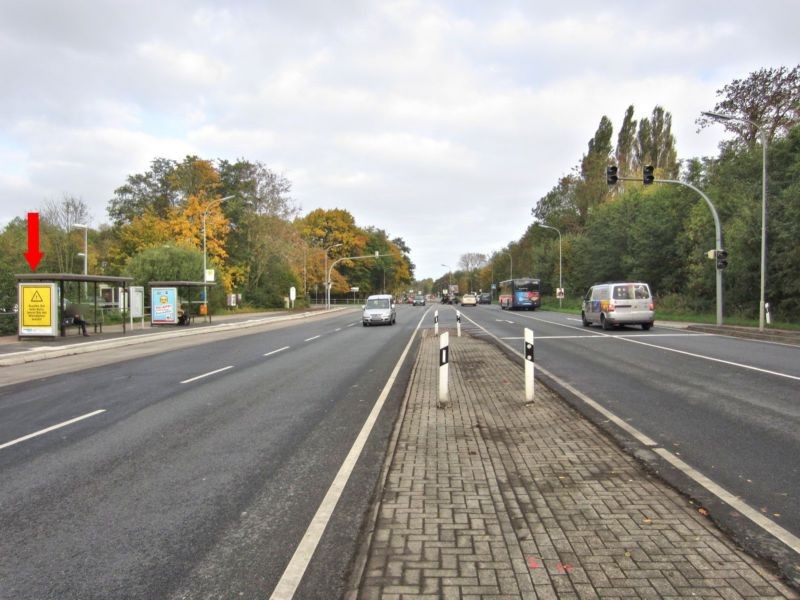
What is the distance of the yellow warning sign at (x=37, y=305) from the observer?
20172 mm

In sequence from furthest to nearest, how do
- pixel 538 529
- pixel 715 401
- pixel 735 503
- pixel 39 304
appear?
pixel 39 304, pixel 715 401, pixel 735 503, pixel 538 529

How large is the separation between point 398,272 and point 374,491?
352 feet

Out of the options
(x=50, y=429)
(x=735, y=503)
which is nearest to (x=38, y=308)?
(x=50, y=429)

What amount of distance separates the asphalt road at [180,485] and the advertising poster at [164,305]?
20088 mm

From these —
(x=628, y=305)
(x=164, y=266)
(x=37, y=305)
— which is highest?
(x=164, y=266)

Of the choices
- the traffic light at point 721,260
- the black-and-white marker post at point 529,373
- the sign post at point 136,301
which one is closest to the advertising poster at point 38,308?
the sign post at point 136,301

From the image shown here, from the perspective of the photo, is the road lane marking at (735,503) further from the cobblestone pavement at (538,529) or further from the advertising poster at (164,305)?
the advertising poster at (164,305)

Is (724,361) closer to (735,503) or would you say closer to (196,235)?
(735,503)

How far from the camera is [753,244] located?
990 inches

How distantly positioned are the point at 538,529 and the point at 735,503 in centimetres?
167

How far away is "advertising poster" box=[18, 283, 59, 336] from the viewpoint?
2017 cm

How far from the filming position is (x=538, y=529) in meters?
3.63

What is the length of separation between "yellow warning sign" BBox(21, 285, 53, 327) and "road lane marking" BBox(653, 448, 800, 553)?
21.5m

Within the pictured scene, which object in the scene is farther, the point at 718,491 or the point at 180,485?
the point at 180,485
